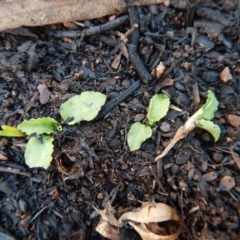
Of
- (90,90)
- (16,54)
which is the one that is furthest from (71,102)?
(16,54)

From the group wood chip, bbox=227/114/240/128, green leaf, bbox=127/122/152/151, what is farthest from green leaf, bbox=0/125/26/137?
wood chip, bbox=227/114/240/128

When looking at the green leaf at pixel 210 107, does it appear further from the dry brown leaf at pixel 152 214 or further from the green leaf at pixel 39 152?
the green leaf at pixel 39 152

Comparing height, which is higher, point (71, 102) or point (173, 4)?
point (173, 4)

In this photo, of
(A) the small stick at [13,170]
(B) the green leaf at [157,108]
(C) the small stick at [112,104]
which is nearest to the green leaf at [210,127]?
(B) the green leaf at [157,108]

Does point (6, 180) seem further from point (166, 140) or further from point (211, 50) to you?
point (211, 50)

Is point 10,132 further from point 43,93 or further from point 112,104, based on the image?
point 112,104

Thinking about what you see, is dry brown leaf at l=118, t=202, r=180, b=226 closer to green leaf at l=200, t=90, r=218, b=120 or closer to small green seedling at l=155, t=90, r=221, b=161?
small green seedling at l=155, t=90, r=221, b=161

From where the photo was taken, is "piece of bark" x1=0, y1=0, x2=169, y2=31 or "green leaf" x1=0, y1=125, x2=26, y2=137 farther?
"piece of bark" x1=0, y1=0, x2=169, y2=31
